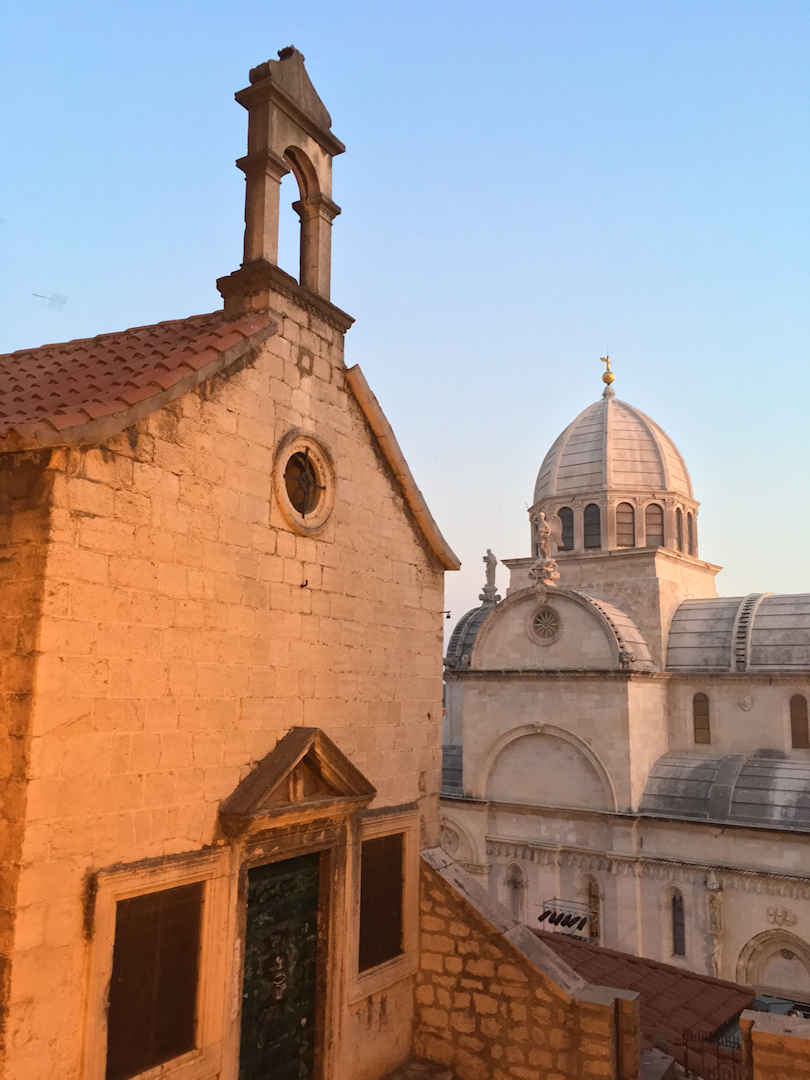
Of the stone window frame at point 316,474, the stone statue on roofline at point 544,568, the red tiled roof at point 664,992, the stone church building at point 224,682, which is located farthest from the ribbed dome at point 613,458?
the stone window frame at point 316,474

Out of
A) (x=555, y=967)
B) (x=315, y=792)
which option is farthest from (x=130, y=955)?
(x=555, y=967)

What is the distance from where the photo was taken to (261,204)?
766cm

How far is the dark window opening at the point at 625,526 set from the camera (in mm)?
27828

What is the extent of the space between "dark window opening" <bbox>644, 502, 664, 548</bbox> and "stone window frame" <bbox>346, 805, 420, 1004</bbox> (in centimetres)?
2102

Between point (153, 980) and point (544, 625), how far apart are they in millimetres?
19280

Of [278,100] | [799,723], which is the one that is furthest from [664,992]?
[799,723]

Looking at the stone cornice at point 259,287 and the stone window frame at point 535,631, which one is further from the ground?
the stone cornice at point 259,287

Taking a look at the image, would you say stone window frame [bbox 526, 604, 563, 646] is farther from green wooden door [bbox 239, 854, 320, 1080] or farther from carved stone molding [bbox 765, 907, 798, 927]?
green wooden door [bbox 239, 854, 320, 1080]

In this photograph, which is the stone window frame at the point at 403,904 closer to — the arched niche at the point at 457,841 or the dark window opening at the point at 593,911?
the dark window opening at the point at 593,911

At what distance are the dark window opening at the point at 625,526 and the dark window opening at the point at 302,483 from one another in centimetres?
2144

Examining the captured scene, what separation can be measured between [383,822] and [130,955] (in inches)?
124

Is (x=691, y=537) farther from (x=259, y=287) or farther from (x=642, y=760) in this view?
(x=259, y=287)

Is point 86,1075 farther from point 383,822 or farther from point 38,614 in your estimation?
point 383,822

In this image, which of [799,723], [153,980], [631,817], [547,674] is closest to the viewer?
[153,980]
